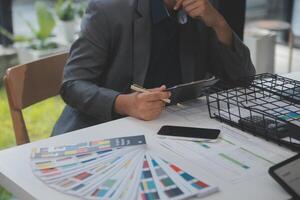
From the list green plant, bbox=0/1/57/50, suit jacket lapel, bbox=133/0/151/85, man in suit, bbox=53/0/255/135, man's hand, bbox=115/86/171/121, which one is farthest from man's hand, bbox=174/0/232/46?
green plant, bbox=0/1/57/50

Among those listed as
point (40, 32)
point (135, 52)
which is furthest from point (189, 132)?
point (40, 32)

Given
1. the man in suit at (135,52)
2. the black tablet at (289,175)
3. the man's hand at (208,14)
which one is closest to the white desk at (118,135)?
the black tablet at (289,175)

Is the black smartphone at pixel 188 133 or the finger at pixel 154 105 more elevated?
the finger at pixel 154 105

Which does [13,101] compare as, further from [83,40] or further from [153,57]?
[153,57]

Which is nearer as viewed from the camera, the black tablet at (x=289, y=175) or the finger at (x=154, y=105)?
the black tablet at (x=289, y=175)

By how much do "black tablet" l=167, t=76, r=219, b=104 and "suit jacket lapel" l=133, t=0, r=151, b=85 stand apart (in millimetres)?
205

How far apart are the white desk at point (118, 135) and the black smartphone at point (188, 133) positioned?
0.03 meters

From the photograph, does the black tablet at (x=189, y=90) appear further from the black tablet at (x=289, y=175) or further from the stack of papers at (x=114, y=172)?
the black tablet at (x=289, y=175)

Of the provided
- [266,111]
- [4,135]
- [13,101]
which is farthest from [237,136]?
[4,135]

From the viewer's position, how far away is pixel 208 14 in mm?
1603

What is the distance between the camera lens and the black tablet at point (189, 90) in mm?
1410

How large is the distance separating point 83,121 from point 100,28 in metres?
0.32

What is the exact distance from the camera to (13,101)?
1577mm

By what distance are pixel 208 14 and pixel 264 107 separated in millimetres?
434
